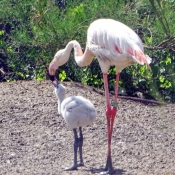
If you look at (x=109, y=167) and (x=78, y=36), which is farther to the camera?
(x=78, y=36)

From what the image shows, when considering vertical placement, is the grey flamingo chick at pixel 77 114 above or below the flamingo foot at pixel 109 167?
above

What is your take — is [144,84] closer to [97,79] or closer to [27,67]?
[97,79]

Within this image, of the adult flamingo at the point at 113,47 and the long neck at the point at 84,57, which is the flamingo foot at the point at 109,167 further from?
the long neck at the point at 84,57

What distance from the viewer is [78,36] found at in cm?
875

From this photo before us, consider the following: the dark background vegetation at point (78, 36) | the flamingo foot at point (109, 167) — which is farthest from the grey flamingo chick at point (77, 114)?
the dark background vegetation at point (78, 36)

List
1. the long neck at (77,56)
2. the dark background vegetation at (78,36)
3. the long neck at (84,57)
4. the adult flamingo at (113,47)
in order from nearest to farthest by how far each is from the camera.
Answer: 1. the adult flamingo at (113,47)
2. the long neck at (84,57)
3. the long neck at (77,56)
4. the dark background vegetation at (78,36)

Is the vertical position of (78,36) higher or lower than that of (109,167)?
higher

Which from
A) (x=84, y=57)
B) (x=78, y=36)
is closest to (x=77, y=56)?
(x=84, y=57)

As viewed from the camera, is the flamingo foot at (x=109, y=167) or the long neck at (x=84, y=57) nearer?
the flamingo foot at (x=109, y=167)

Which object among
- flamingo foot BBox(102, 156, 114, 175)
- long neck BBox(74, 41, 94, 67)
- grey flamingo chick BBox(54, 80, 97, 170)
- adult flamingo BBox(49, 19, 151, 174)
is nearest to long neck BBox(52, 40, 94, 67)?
long neck BBox(74, 41, 94, 67)

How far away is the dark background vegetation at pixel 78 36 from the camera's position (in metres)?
8.58

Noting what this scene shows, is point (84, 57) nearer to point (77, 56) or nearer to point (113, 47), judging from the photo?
point (77, 56)

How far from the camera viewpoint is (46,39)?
8.66 meters

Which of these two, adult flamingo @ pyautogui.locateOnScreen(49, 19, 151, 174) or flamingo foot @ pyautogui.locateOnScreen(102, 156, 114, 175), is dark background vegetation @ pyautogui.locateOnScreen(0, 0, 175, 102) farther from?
flamingo foot @ pyautogui.locateOnScreen(102, 156, 114, 175)
